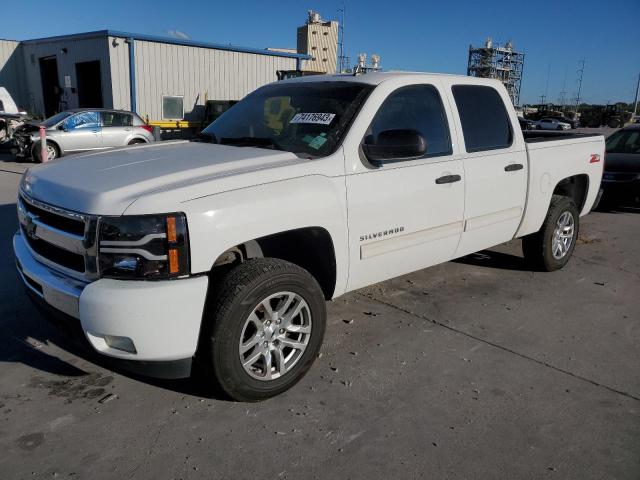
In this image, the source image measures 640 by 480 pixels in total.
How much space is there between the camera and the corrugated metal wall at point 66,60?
19.8 meters

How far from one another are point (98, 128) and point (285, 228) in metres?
13.9

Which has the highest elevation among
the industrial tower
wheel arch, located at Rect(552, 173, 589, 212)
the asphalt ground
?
the industrial tower

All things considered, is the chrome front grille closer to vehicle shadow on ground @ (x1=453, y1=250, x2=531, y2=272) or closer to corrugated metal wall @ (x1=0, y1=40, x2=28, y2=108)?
vehicle shadow on ground @ (x1=453, y1=250, x2=531, y2=272)

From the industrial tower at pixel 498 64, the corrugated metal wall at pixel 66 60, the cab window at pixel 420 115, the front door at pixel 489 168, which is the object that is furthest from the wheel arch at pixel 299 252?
the industrial tower at pixel 498 64

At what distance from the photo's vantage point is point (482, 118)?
4512mm

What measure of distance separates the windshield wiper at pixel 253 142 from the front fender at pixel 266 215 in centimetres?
60

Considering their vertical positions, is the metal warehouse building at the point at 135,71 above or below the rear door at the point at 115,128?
above

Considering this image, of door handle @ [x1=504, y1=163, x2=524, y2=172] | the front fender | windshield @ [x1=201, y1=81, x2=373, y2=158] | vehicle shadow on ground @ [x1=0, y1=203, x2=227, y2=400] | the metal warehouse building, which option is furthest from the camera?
the metal warehouse building

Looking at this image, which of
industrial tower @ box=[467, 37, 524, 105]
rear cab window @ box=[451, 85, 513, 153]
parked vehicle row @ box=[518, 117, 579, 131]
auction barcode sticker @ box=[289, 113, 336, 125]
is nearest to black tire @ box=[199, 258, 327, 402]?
auction barcode sticker @ box=[289, 113, 336, 125]

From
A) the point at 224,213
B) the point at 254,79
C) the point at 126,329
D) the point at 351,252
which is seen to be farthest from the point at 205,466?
the point at 254,79

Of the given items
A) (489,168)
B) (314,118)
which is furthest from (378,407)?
(489,168)

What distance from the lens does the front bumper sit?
8.38 ft

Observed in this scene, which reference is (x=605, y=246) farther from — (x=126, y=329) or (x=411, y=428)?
(x=126, y=329)

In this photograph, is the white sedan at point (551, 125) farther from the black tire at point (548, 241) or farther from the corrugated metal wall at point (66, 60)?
the black tire at point (548, 241)
